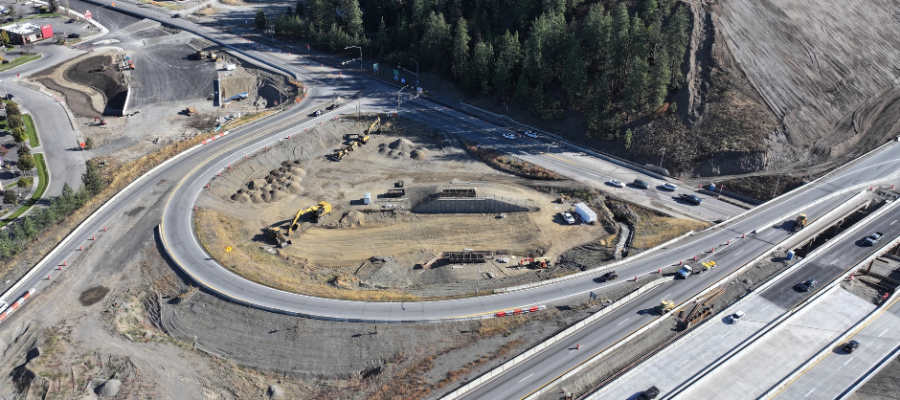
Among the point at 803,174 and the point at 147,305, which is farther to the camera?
the point at 803,174

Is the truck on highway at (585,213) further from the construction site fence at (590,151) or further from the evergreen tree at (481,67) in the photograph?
the evergreen tree at (481,67)

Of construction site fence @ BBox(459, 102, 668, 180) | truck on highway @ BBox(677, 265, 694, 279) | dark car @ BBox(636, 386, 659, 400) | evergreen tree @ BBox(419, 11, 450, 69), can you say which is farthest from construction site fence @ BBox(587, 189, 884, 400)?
evergreen tree @ BBox(419, 11, 450, 69)

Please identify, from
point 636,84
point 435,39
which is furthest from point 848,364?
point 435,39

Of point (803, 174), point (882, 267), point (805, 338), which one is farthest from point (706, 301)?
point (803, 174)

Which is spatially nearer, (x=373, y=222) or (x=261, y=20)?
(x=373, y=222)

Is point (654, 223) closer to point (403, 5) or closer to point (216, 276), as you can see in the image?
point (216, 276)

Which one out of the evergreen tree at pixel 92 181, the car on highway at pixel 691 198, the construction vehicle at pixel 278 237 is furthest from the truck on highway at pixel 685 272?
the evergreen tree at pixel 92 181

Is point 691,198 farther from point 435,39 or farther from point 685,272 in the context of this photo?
point 435,39
